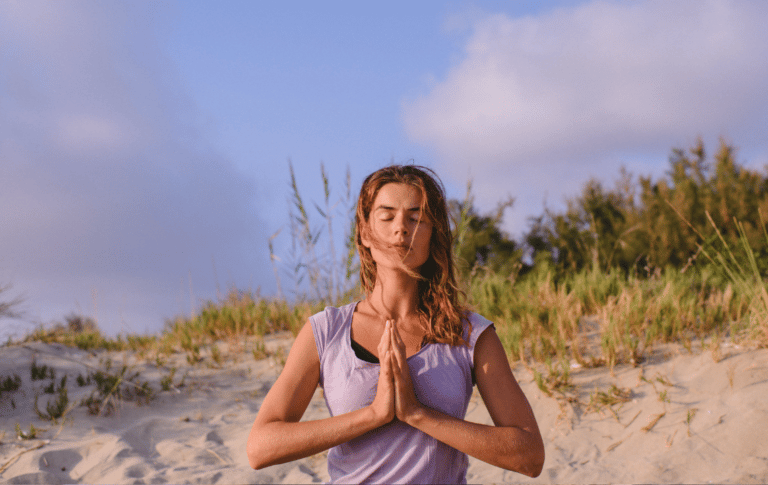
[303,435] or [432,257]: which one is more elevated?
[432,257]

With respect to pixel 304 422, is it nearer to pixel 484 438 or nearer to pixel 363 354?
pixel 363 354

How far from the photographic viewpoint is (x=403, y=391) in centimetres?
173

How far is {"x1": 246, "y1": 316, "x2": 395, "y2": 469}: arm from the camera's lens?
173cm

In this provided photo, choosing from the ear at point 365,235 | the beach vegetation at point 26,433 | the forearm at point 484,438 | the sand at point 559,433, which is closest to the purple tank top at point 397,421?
the forearm at point 484,438

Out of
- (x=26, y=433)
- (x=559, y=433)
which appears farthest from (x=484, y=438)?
(x=26, y=433)

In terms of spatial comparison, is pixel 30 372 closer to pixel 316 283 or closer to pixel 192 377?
pixel 192 377

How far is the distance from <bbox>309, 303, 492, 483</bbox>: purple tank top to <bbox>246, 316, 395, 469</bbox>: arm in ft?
0.22

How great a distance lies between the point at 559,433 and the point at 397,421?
2.72m

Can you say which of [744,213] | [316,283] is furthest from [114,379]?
[744,213]

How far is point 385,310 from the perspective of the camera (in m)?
2.10

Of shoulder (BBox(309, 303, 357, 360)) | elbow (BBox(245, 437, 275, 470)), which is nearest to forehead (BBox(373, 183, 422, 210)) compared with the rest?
shoulder (BBox(309, 303, 357, 360))

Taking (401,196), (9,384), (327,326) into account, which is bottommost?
(9,384)

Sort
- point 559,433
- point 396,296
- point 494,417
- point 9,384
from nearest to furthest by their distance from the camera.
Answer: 1. point 494,417
2. point 396,296
3. point 559,433
4. point 9,384

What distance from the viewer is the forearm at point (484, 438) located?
1.73 meters
